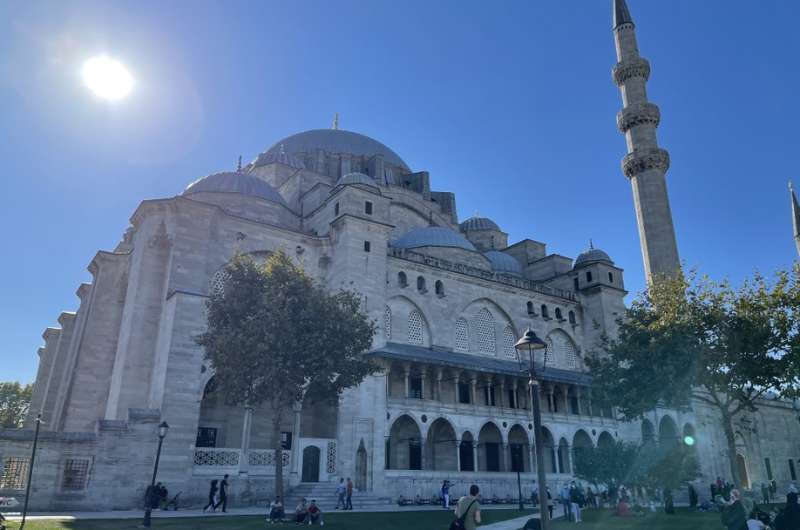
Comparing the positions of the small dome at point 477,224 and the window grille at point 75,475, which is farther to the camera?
the small dome at point 477,224

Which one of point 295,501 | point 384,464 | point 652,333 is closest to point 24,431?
point 295,501

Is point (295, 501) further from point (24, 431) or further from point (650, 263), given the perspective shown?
point (650, 263)

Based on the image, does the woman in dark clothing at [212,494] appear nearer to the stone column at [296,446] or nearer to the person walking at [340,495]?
the stone column at [296,446]

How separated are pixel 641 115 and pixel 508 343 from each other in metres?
16.2

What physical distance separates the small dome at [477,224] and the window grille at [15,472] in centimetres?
3344

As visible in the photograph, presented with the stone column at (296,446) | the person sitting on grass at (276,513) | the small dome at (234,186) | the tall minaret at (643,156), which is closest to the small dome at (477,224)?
the tall minaret at (643,156)

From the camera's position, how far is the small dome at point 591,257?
3894 cm

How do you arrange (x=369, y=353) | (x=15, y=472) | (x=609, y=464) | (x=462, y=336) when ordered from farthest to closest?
(x=462, y=336) → (x=369, y=353) → (x=609, y=464) → (x=15, y=472)

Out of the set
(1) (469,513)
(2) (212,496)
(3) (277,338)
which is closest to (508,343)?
(2) (212,496)

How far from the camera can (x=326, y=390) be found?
17516 mm

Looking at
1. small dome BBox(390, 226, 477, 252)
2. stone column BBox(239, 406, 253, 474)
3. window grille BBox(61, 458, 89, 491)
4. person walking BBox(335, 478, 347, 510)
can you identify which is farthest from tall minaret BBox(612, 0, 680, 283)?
window grille BBox(61, 458, 89, 491)

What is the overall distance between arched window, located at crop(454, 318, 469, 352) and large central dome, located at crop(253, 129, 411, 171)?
15559mm

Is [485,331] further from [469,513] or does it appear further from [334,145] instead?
[469,513]

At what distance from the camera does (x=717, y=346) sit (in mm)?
18047
